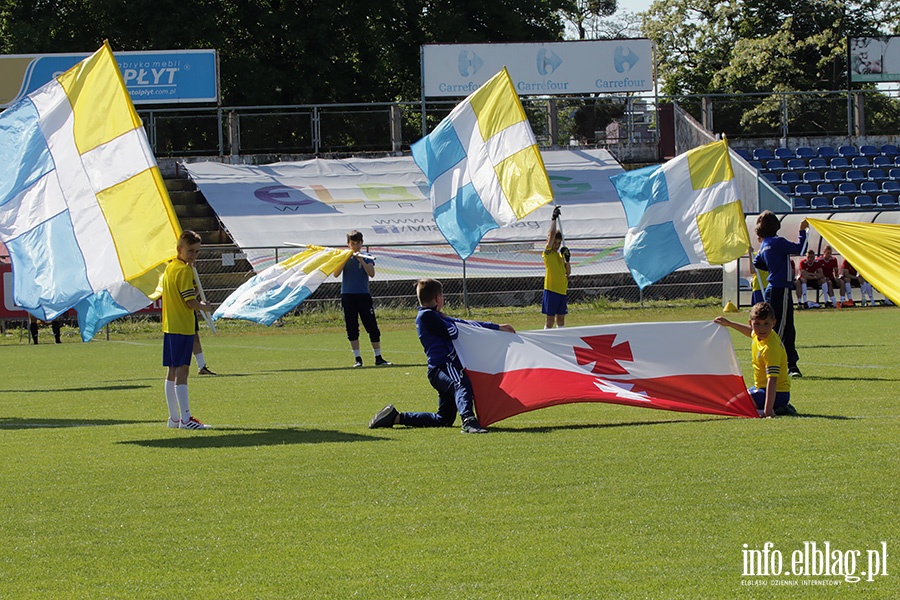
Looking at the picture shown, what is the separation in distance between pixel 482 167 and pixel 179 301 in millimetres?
8249

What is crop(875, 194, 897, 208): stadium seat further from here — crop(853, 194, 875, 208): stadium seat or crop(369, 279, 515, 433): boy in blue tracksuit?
crop(369, 279, 515, 433): boy in blue tracksuit

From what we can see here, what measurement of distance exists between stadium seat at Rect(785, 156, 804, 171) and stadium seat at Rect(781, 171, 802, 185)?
0.37 metres

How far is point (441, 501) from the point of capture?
22.6 feet

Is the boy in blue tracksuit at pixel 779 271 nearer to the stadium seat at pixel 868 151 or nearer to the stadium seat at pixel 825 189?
the stadium seat at pixel 825 189

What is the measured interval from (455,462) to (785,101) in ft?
111

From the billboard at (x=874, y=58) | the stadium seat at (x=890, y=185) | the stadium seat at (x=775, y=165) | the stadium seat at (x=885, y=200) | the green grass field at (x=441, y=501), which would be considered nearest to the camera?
the green grass field at (x=441, y=501)

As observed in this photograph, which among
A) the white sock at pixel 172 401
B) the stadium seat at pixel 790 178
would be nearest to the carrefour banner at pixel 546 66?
the stadium seat at pixel 790 178

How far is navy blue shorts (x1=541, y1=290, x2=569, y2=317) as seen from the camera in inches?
702

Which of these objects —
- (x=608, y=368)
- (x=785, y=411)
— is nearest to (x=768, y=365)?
(x=785, y=411)

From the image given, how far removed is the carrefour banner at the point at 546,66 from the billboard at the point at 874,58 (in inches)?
309

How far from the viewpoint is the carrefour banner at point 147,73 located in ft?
121

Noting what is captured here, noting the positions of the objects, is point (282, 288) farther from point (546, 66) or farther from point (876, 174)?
point (876, 174)

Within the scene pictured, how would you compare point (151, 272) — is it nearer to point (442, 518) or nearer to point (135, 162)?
point (135, 162)

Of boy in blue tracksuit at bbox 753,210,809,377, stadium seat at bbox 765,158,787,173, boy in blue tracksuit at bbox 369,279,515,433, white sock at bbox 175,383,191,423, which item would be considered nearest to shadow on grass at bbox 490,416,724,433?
Result: boy in blue tracksuit at bbox 369,279,515,433
